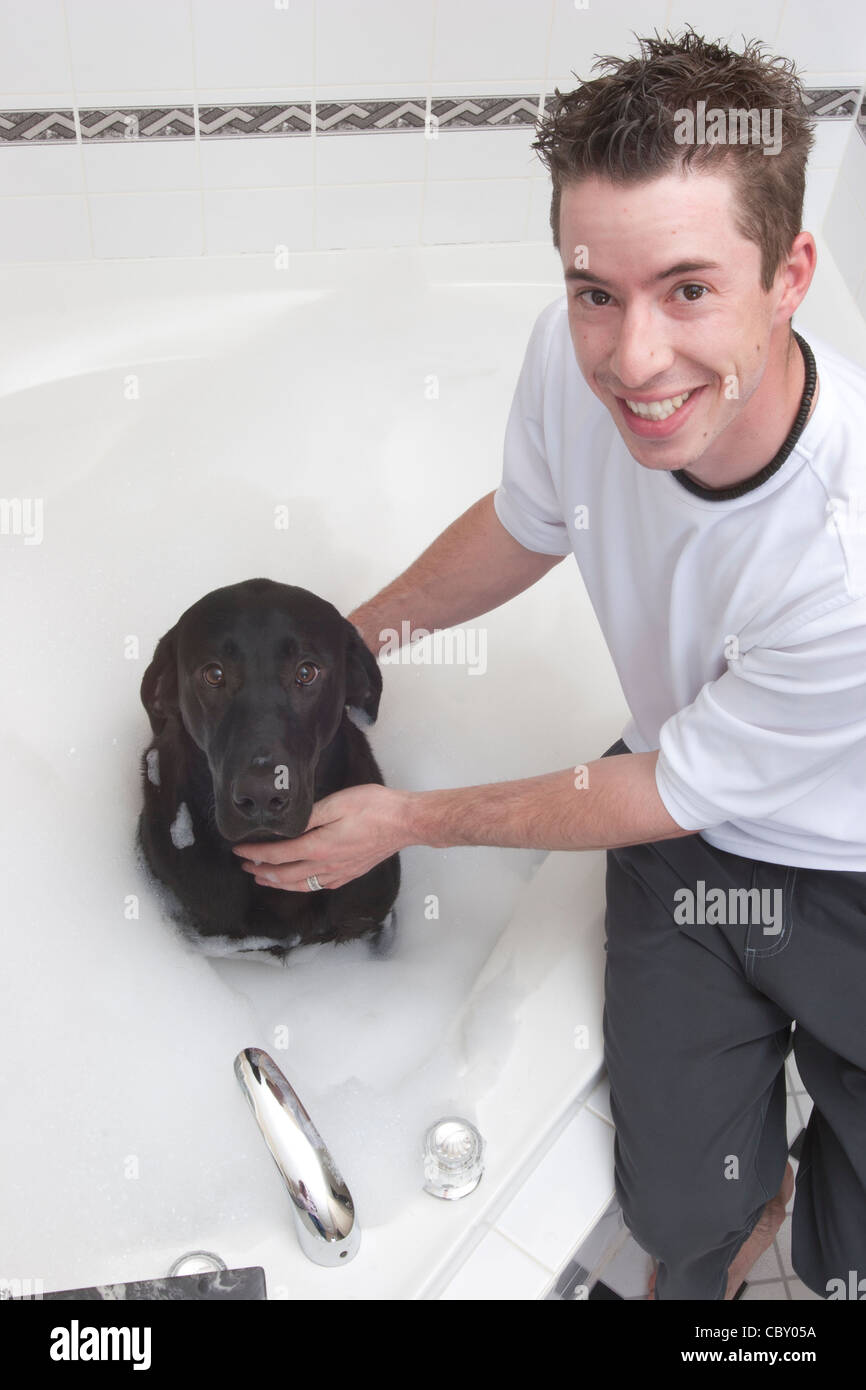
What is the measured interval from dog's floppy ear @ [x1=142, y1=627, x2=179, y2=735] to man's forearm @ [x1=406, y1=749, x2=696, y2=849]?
0.32 metres

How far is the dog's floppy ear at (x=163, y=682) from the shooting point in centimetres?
146

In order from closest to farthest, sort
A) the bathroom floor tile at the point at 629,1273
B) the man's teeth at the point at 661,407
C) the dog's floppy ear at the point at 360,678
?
1. the man's teeth at the point at 661,407
2. the dog's floppy ear at the point at 360,678
3. the bathroom floor tile at the point at 629,1273

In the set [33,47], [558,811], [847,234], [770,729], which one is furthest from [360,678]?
[847,234]

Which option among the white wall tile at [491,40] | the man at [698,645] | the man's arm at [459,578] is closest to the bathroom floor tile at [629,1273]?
the man at [698,645]

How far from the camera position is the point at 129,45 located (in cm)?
187

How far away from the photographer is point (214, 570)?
6.74ft

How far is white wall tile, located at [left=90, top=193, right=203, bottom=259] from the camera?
6.73 feet

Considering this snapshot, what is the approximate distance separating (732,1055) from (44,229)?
170 cm

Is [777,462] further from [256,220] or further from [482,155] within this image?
[256,220]

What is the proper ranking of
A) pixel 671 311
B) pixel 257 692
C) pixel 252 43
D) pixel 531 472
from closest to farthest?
pixel 671 311 < pixel 257 692 < pixel 531 472 < pixel 252 43

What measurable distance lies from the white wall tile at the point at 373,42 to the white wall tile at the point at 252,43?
3 cm

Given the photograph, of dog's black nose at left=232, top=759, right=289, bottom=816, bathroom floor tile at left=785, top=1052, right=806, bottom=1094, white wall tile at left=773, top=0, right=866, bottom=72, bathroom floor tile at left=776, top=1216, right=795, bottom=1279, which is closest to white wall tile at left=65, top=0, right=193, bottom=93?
white wall tile at left=773, top=0, right=866, bottom=72

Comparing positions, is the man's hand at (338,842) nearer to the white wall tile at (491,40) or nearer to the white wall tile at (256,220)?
the white wall tile at (256,220)

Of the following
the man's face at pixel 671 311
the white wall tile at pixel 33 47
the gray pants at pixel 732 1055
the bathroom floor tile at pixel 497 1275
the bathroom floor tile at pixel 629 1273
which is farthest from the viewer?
the white wall tile at pixel 33 47
